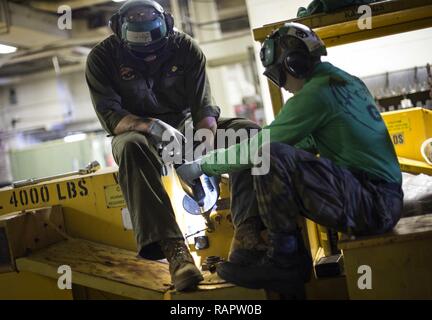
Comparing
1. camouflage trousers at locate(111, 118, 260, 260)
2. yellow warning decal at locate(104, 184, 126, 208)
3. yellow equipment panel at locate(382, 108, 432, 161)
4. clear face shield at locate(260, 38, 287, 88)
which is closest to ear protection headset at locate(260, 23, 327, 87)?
clear face shield at locate(260, 38, 287, 88)

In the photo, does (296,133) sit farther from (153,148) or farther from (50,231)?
(50,231)

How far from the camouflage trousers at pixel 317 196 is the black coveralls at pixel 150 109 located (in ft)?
1.02

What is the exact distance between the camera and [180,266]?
2543 mm

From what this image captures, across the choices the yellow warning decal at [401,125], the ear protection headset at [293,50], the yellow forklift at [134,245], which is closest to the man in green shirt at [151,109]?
the yellow forklift at [134,245]

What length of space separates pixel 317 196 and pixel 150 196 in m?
0.90

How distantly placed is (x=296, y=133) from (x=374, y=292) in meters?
0.78

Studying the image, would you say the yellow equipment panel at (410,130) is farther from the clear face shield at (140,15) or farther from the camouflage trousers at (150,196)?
the clear face shield at (140,15)

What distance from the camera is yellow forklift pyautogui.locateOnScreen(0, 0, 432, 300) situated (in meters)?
2.17

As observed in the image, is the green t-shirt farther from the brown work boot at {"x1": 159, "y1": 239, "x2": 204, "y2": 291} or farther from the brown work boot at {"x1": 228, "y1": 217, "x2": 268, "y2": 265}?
the brown work boot at {"x1": 159, "y1": 239, "x2": 204, "y2": 291}

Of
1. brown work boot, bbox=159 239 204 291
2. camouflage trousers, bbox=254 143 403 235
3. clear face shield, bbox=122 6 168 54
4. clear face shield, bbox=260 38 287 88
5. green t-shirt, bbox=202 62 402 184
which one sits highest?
clear face shield, bbox=122 6 168 54

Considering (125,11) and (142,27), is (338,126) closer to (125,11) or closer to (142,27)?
(142,27)

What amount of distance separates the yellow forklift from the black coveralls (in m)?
0.36

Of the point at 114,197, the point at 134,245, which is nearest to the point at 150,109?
the point at 114,197

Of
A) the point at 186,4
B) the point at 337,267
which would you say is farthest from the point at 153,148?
the point at 186,4
